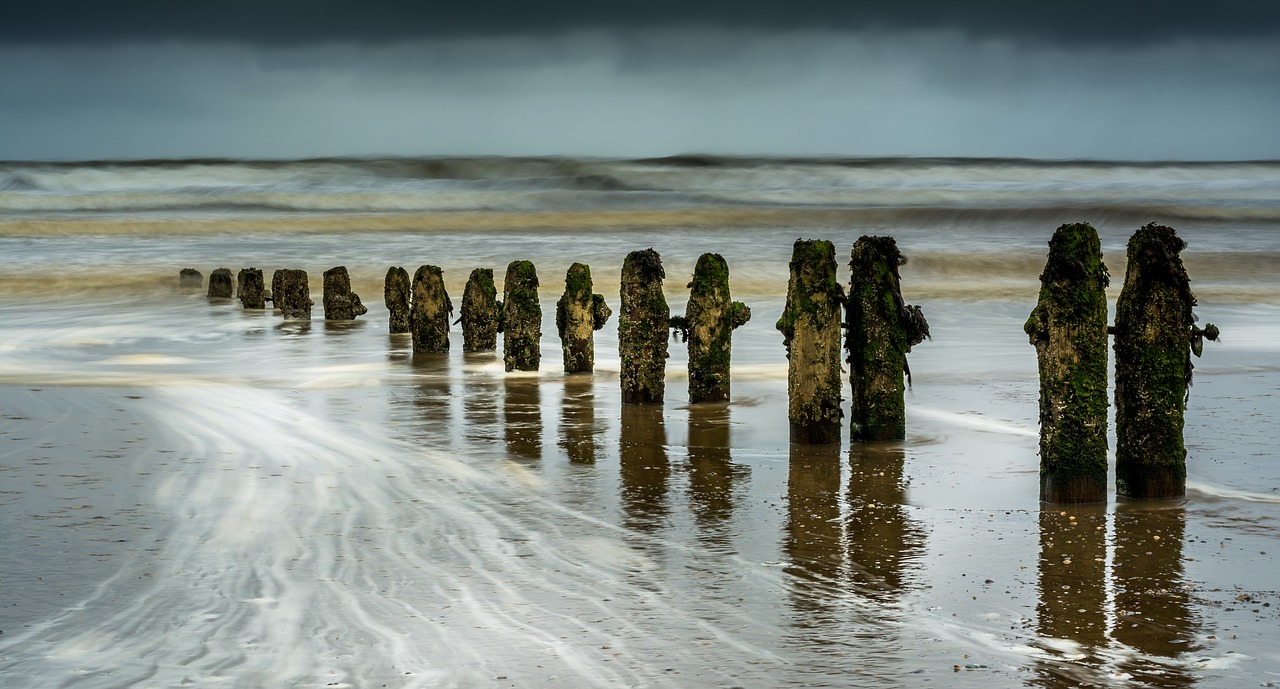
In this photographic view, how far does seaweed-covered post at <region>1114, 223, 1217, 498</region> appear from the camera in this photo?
8711 millimetres

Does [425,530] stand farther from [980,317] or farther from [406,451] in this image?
[980,317]

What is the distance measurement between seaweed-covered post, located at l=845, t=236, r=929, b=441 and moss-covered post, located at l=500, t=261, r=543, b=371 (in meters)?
6.10

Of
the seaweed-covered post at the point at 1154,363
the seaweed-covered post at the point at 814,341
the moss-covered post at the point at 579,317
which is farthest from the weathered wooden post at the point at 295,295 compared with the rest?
the seaweed-covered post at the point at 1154,363

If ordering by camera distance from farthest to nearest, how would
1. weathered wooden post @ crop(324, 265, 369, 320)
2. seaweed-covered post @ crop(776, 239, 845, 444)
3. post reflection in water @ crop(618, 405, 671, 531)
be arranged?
weathered wooden post @ crop(324, 265, 369, 320) < seaweed-covered post @ crop(776, 239, 845, 444) < post reflection in water @ crop(618, 405, 671, 531)

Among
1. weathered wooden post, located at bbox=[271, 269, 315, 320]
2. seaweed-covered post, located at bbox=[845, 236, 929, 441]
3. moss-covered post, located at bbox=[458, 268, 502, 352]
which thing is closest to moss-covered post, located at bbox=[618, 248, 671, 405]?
seaweed-covered post, located at bbox=[845, 236, 929, 441]

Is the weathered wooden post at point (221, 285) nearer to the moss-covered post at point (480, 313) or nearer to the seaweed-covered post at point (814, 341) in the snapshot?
the moss-covered post at point (480, 313)

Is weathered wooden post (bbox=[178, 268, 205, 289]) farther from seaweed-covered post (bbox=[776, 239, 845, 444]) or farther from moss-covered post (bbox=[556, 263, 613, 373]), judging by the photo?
seaweed-covered post (bbox=[776, 239, 845, 444])

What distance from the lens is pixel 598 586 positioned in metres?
6.87

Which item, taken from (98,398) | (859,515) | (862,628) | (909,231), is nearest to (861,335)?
(859,515)

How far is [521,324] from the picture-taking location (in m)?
16.4

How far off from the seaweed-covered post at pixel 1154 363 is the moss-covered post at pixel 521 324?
8.60 metres

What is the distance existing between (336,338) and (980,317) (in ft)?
36.2

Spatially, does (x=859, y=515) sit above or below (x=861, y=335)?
below

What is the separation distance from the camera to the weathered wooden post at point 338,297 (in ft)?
84.2
